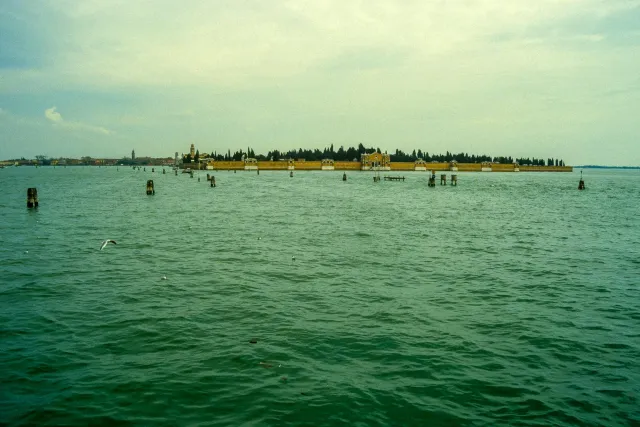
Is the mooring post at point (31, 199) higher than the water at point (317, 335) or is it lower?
higher

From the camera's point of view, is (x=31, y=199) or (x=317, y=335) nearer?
(x=317, y=335)

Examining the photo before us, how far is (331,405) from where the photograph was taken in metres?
8.33

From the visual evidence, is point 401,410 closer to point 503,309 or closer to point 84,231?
point 503,309

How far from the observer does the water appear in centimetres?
829

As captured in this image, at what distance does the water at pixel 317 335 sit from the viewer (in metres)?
8.29

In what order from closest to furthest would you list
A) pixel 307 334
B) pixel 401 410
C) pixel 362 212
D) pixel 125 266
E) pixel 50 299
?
pixel 401 410, pixel 307 334, pixel 50 299, pixel 125 266, pixel 362 212

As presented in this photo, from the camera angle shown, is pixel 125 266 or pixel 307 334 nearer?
pixel 307 334

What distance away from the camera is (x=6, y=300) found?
14.2 metres

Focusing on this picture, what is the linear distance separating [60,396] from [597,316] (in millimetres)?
12649

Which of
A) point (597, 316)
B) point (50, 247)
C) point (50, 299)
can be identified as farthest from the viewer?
point (50, 247)

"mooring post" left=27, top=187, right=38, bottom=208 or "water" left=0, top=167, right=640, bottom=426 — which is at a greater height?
"mooring post" left=27, top=187, right=38, bottom=208

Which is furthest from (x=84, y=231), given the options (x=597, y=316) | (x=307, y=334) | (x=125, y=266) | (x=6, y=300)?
(x=597, y=316)

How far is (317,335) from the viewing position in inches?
454

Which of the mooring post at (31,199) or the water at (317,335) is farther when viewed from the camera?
the mooring post at (31,199)
